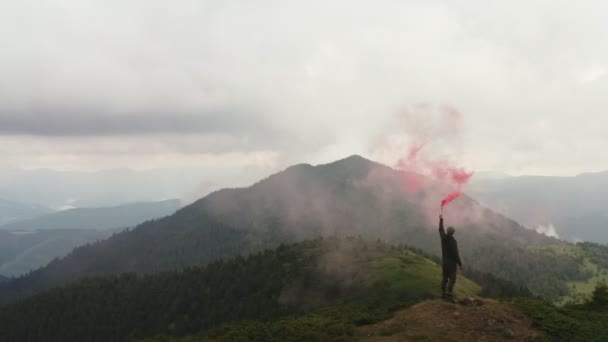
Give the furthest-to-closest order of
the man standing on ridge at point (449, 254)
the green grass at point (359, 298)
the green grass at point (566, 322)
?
the green grass at point (359, 298)
the man standing on ridge at point (449, 254)
the green grass at point (566, 322)

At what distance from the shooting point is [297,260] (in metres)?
195

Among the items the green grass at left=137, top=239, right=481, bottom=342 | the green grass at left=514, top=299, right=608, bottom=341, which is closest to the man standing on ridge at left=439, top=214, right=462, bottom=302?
the green grass at left=514, top=299, right=608, bottom=341

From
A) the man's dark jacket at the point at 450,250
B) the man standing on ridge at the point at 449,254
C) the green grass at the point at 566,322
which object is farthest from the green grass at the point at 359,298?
the green grass at the point at 566,322

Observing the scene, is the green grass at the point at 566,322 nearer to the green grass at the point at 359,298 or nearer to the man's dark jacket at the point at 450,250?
the man's dark jacket at the point at 450,250

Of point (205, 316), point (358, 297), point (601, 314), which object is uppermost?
point (601, 314)

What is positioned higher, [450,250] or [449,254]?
[450,250]

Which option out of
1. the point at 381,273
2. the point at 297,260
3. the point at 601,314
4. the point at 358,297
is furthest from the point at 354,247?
the point at 601,314

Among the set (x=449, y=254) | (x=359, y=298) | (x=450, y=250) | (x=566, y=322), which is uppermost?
(x=450, y=250)

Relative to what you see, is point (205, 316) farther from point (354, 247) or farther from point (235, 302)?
point (354, 247)

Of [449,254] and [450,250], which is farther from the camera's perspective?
[449,254]

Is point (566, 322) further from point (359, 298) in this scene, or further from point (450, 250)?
Answer: point (359, 298)

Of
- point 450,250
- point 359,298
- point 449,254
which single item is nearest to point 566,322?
point 449,254

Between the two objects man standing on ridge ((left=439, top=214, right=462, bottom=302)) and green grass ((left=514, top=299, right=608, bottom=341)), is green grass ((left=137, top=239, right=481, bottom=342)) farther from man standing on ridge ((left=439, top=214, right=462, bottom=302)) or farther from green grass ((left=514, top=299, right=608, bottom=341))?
green grass ((left=514, top=299, right=608, bottom=341))

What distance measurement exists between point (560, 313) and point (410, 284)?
321 ft
